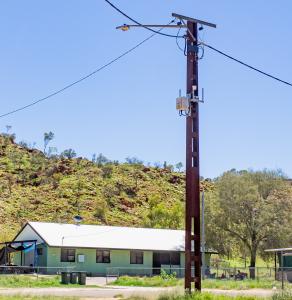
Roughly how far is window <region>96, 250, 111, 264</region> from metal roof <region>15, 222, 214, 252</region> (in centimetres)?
71

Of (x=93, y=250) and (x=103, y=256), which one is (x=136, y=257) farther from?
(x=93, y=250)

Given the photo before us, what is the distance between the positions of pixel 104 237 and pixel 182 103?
35187 mm

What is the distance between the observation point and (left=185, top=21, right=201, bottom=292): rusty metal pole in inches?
773

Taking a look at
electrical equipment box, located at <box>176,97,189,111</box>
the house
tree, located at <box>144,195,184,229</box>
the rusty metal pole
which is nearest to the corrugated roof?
the house

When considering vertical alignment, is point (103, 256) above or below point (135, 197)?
below

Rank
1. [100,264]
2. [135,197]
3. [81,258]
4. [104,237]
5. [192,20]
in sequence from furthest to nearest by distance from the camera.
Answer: [135,197], [104,237], [100,264], [81,258], [192,20]

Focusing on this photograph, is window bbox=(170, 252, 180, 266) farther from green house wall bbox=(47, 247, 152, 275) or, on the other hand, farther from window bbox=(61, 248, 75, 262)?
window bbox=(61, 248, 75, 262)

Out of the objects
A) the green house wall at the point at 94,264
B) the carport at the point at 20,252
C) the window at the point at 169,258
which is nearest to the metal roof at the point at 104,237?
the green house wall at the point at 94,264

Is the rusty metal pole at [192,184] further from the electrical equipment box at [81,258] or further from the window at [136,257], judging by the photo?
the window at [136,257]

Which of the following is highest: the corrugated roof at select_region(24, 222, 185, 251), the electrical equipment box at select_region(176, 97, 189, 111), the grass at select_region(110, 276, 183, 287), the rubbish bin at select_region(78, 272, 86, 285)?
the electrical equipment box at select_region(176, 97, 189, 111)

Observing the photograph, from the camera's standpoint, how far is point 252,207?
5675cm

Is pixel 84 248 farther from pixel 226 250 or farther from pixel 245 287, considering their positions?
pixel 245 287

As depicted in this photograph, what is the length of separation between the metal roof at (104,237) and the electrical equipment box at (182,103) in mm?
30932

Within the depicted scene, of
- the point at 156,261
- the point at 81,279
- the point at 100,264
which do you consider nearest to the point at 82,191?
the point at 156,261
